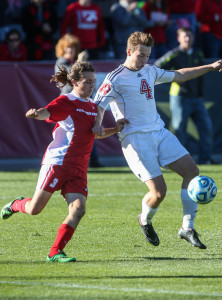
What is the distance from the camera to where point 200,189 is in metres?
7.55

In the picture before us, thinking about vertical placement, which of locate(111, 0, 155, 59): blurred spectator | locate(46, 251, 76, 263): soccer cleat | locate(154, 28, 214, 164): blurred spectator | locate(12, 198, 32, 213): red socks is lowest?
locate(154, 28, 214, 164): blurred spectator

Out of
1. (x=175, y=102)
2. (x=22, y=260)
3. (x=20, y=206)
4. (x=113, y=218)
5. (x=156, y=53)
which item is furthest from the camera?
(x=156, y=53)

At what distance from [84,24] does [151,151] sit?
370 inches

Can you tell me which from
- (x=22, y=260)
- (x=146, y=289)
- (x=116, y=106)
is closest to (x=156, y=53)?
(x=116, y=106)

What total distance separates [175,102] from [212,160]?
1499mm

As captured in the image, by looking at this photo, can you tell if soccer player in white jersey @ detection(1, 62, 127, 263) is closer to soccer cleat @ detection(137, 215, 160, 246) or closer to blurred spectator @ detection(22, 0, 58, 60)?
soccer cleat @ detection(137, 215, 160, 246)

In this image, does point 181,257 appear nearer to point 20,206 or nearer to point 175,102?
point 20,206

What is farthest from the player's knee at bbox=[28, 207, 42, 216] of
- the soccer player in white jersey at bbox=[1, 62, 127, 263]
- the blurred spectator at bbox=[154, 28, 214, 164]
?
the blurred spectator at bbox=[154, 28, 214, 164]

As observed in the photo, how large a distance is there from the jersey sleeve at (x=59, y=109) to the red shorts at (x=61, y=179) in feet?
1.52

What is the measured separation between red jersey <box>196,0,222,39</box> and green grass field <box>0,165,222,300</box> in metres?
6.89

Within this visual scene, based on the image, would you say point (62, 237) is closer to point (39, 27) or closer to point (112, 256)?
point (112, 256)

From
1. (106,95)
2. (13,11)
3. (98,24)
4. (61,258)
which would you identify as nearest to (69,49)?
(98,24)

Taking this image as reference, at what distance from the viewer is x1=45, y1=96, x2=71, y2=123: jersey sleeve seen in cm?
695

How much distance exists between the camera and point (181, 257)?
23.7ft
